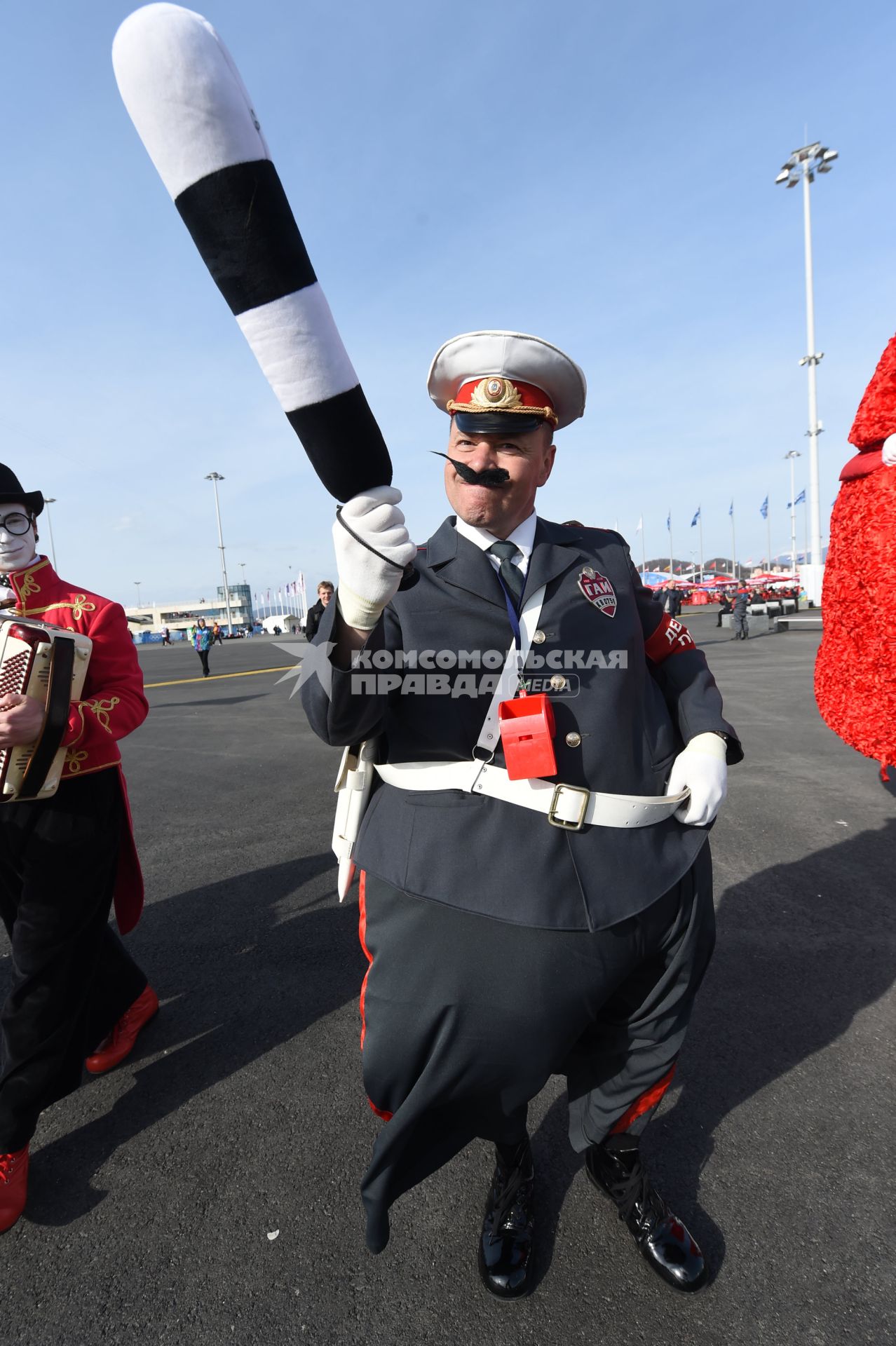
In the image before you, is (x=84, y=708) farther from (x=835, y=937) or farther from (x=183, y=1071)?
(x=835, y=937)

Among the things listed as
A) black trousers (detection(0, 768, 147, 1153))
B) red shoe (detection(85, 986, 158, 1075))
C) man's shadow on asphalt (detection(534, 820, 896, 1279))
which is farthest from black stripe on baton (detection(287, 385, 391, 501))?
red shoe (detection(85, 986, 158, 1075))

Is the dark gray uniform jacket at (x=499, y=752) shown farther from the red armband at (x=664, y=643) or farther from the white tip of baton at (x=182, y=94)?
the white tip of baton at (x=182, y=94)

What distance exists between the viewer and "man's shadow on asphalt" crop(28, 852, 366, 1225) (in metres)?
1.98

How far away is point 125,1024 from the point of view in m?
2.43

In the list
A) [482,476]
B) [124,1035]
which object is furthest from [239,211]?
[124,1035]

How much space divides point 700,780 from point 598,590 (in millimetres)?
488

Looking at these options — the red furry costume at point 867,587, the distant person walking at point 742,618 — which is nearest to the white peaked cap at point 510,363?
the red furry costume at point 867,587

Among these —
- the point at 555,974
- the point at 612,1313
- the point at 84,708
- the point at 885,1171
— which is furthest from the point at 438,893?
the point at 885,1171

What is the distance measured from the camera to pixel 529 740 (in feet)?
4.28

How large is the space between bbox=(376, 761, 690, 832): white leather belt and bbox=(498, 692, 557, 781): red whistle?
0.04 metres

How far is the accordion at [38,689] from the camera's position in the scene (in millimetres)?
1796

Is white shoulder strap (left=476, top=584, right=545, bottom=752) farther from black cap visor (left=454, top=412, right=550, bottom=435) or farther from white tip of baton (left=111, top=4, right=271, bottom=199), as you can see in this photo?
white tip of baton (left=111, top=4, right=271, bottom=199)

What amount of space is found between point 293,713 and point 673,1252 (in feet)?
28.6

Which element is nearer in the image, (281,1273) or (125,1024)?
(281,1273)
